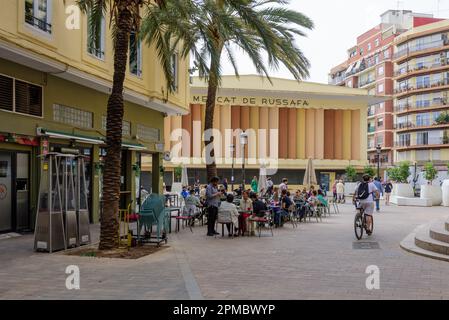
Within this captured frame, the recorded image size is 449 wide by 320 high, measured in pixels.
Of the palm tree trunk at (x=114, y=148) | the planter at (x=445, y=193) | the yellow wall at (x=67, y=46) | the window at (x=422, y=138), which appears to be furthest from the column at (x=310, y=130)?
the palm tree trunk at (x=114, y=148)

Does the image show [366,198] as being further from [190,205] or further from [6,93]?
[6,93]

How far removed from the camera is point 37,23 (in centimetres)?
1369

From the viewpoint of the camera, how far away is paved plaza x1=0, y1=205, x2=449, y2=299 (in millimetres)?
7312

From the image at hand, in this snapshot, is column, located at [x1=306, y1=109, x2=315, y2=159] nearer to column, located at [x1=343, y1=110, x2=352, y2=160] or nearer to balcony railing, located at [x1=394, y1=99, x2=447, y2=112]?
column, located at [x1=343, y1=110, x2=352, y2=160]

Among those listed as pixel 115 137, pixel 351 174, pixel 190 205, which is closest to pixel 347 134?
pixel 351 174

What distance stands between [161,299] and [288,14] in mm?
16717

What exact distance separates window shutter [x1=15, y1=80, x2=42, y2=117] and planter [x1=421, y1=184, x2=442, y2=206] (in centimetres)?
2477

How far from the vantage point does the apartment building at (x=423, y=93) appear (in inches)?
3012

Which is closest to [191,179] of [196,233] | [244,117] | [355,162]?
[244,117]

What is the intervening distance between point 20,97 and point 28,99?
0.33m

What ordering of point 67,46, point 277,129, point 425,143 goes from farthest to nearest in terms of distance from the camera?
point 425,143 < point 277,129 < point 67,46

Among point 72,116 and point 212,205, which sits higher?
point 72,116

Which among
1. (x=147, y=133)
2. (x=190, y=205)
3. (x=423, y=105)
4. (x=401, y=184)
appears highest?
(x=423, y=105)

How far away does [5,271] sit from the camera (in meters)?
8.80
